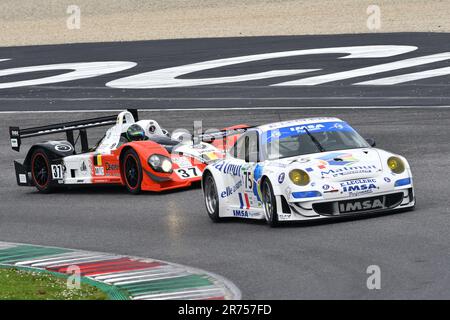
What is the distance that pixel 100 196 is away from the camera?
18.2 meters

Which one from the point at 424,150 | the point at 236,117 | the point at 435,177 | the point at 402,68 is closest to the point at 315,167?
the point at 435,177

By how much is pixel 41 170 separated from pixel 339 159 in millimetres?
7090

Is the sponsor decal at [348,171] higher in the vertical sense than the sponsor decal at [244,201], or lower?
higher

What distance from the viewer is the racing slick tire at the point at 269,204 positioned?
13.8 metres

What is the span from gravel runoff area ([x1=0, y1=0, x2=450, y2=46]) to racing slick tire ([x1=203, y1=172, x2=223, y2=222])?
21.0 metres

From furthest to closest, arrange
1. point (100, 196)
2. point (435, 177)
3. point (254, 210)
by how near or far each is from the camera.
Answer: point (100, 196) < point (435, 177) < point (254, 210)

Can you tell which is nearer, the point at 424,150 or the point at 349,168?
the point at 349,168

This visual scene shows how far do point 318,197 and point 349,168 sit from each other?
1.78ft

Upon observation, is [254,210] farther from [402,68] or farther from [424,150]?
[402,68]

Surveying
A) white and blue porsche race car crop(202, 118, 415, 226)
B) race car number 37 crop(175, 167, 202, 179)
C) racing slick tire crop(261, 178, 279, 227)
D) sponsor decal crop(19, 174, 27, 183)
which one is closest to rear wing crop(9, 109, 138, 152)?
sponsor decal crop(19, 174, 27, 183)

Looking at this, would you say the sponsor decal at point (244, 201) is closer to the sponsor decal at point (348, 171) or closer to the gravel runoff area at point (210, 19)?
the sponsor decal at point (348, 171)

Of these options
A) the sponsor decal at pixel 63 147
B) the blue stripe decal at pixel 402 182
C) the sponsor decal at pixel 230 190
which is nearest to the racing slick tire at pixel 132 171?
the sponsor decal at pixel 63 147

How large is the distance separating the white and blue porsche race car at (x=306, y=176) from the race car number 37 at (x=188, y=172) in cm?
206

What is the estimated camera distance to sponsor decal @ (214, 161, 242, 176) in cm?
1480
